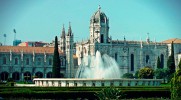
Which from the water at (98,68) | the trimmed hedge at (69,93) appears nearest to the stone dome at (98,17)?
the water at (98,68)

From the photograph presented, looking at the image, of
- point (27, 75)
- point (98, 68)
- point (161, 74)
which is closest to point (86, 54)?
point (27, 75)

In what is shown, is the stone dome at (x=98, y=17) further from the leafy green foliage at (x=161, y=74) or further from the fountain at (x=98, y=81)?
the leafy green foliage at (x=161, y=74)

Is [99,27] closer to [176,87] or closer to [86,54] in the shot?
[86,54]

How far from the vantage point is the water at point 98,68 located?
60750mm

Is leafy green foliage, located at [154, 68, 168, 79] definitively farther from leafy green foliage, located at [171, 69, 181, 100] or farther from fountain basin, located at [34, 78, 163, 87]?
leafy green foliage, located at [171, 69, 181, 100]

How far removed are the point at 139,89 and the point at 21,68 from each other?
4510cm

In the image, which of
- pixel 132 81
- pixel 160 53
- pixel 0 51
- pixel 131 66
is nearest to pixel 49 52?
pixel 0 51

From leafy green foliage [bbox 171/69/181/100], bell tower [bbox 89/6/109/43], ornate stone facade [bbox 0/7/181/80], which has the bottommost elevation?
leafy green foliage [bbox 171/69/181/100]

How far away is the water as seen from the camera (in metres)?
60.8

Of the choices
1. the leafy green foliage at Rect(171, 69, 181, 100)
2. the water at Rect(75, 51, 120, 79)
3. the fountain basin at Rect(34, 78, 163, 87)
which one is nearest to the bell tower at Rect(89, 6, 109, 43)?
the water at Rect(75, 51, 120, 79)

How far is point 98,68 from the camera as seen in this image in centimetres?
6588

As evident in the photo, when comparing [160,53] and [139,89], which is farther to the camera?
[160,53]

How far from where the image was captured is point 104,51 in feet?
270

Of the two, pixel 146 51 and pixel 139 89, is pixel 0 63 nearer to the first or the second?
pixel 146 51
